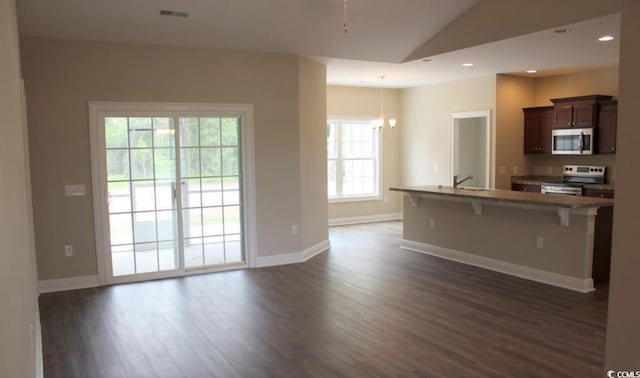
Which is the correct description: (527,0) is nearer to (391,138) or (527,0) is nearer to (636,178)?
(636,178)

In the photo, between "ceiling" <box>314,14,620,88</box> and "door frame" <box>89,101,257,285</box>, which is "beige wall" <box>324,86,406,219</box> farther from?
"door frame" <box>89,101,257,285</box>

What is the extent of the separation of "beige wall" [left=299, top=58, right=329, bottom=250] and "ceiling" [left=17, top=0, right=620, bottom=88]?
304 mm

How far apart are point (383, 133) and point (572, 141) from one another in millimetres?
3765

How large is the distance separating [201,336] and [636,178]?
3.35 meters

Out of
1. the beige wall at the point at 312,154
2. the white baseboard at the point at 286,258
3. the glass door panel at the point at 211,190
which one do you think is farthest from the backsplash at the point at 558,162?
the glass door panel at the point at 211,190

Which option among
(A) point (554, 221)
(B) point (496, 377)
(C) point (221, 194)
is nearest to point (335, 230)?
(C) point (221, 194)

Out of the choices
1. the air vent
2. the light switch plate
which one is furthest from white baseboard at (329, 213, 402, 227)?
the air vent

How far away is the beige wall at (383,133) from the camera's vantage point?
9609 mm

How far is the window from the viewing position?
973 cm

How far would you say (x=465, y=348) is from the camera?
3.67 meters

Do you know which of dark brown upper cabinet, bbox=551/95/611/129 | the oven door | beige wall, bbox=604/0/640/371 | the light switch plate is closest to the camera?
beige wall, bbox=604/0/640/371

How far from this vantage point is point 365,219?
33.0 feet

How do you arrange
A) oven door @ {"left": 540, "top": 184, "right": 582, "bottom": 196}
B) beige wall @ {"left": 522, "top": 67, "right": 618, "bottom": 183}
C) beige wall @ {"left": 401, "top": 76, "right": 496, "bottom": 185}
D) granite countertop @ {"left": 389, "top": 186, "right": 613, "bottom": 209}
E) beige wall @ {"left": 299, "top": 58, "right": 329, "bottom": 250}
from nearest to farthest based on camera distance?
granite countertop @ {"left": 389, "top": 186, "right": 613, "bottom": 209}, beige wall @ {"left": 299, "top": 58, "right": 329, "bottom": 250}, oven door @ {"left": 540, "top": 184, "right": 582, "bottom": 196}, beige wall @ {"left": 522, "top": 67, "right": 618, "bottom": 183}, beige wall @ {"left": 401, "top": 76, "right": 496, "bottom": 185}

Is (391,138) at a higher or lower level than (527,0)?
lower
